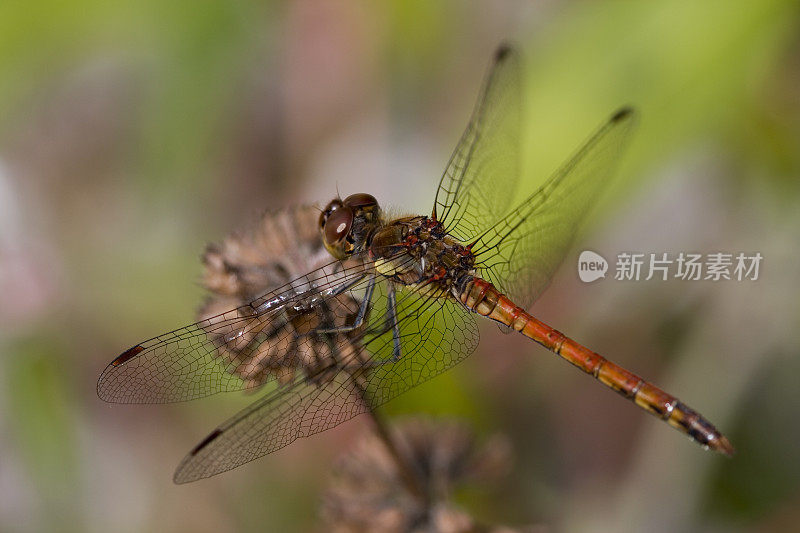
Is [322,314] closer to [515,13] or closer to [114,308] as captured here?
[114,308]

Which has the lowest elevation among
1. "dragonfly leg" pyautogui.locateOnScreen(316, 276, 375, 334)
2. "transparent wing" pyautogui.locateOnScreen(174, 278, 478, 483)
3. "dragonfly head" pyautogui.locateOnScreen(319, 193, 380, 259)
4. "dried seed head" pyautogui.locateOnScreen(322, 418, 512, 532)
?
"dried seed head" pyautogui.locateOnScreen(322, 418, 512, 532)

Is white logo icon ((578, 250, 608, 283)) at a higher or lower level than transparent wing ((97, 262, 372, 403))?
higher

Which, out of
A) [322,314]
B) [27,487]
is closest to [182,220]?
[27,487]

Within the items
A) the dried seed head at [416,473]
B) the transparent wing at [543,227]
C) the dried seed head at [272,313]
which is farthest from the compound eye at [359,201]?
the dried seed head at [416,473]

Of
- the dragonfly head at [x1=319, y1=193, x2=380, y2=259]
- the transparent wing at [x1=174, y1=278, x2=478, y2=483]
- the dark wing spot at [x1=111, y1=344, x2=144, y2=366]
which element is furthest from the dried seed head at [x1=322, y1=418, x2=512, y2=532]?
the dark wing spot at [x1=111, y1=344, x2=144, y2=366]

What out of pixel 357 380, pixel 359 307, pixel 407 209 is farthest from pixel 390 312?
pixel 407 209
